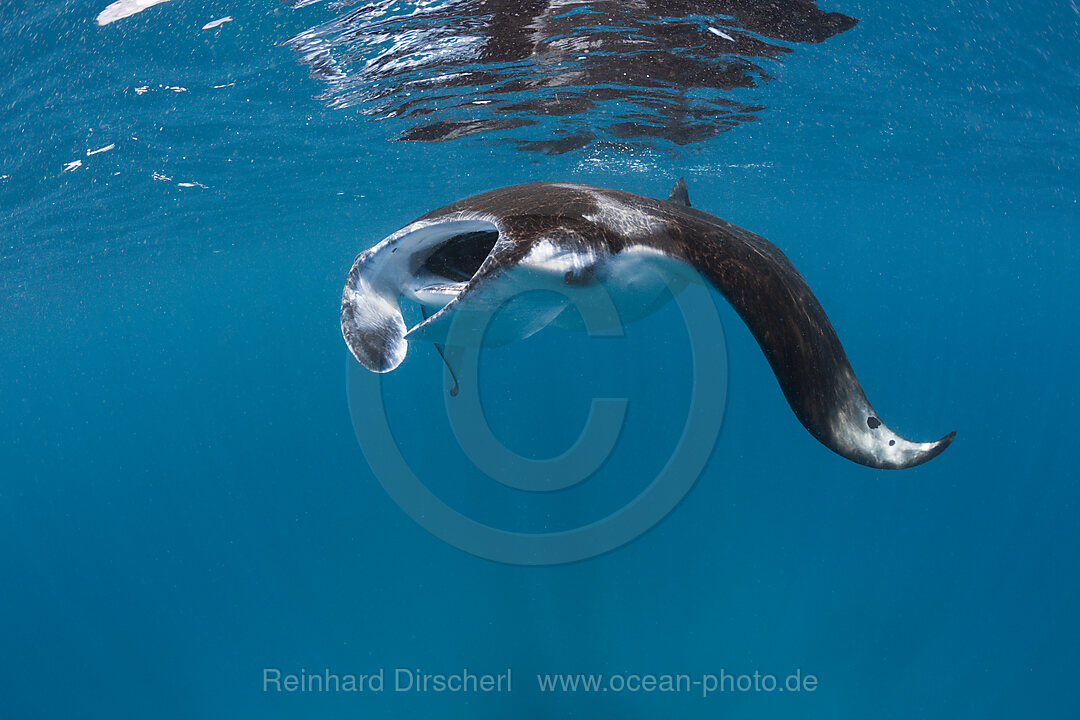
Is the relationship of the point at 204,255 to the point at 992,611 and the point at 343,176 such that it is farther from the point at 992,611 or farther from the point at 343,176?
the point at 992,611

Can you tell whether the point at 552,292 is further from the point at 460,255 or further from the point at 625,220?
the point at 460,255

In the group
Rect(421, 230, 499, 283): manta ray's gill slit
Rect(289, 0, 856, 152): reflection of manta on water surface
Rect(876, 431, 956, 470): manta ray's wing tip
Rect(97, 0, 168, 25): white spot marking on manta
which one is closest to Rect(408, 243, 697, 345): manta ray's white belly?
Rect(421, 230, 499, 283): manta ray's gill slit

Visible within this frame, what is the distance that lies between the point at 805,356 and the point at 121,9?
7750 millimetres

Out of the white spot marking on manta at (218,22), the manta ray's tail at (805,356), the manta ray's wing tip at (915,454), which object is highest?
the white spot marking on manta at (218,22)

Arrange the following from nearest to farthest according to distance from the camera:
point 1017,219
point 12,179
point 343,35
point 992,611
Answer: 1. point 343,35
2. point 12,179
3. point 992,611
4. point 1017,219

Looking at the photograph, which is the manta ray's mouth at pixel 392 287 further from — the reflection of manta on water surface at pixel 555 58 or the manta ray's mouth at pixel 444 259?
the reflection of manta on water surface at pixel 555 58

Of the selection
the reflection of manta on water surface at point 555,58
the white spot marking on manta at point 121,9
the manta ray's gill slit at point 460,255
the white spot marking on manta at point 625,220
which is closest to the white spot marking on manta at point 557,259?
the white spot marking on manta at point 625,220

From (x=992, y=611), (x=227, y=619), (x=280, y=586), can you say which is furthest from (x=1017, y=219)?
(x=227, y=619)

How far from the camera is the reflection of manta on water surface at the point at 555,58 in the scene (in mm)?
7078

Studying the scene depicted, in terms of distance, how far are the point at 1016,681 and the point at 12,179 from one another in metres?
25.1

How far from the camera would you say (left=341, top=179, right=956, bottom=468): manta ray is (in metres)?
2.15

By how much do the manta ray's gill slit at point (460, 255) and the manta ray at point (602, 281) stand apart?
0.9 inches

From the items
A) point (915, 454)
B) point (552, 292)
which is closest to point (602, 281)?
point (552, 292)

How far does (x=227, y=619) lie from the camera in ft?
60.8
